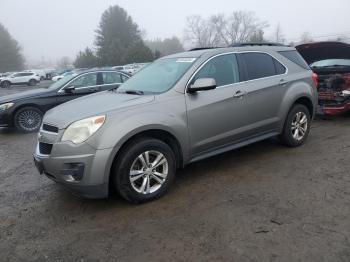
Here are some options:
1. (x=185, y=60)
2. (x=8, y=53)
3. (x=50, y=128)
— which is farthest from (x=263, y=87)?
(x=8, y=53)

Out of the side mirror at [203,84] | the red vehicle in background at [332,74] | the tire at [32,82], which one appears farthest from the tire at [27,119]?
the tire at [32,82]

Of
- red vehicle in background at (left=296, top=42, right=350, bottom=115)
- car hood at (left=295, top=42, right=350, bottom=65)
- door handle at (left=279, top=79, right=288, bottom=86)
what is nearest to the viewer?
door handle at (left=279, top=79, right=288, bottom=86)

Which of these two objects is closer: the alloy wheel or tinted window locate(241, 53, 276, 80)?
the alloy wheel

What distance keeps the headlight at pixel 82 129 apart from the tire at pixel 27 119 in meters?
5.59

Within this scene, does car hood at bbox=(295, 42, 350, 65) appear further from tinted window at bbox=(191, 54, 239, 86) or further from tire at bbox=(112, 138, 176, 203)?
tire at bbox=(112, 138, 176, 203)

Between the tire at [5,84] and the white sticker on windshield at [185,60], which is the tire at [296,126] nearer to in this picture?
the white sticker on windshield at [185,60]

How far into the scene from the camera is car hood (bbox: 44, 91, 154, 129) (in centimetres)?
392

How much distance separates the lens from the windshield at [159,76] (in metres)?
4.58

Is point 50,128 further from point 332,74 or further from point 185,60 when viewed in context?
point 332,74

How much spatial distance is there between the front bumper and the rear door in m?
2.32

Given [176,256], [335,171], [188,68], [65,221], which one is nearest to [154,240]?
[176,256]

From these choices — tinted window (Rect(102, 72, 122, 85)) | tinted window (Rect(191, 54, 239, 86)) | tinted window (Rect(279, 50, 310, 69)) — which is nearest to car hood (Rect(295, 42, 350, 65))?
tinted window (Rect(279, 50, 310, 69))

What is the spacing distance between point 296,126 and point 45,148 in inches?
155

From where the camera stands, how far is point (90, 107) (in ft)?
13.7
